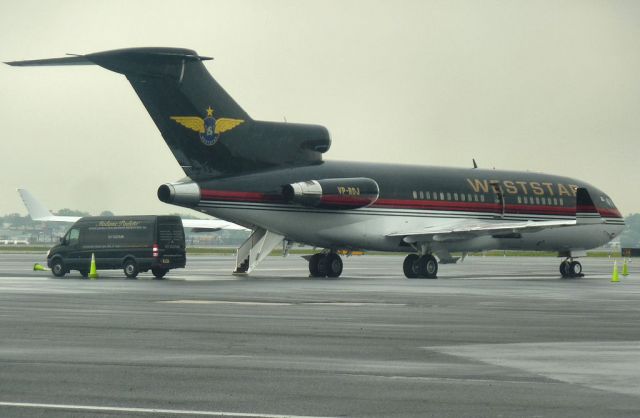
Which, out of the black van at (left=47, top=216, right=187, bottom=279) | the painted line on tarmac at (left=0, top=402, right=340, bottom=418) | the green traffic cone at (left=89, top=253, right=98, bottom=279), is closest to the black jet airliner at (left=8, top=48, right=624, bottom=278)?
the black van at (left=47, top=216, right=187, bottom=279)

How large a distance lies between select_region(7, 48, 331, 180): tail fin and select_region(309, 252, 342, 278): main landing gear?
19.8 feet

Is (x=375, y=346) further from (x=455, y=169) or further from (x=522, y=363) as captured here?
(x=455, y=169)

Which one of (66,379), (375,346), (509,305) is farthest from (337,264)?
(66,379)

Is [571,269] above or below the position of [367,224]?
below

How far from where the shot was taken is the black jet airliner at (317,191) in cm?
4147

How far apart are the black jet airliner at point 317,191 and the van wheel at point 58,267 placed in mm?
7437

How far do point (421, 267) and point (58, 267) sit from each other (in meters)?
15.3

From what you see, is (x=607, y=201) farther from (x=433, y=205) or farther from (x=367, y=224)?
(x=367, y=224)

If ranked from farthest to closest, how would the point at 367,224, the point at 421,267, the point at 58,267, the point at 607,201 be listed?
the point at 607,201 < the point at 58,267 < the point at 421,267 < the point at 367,224

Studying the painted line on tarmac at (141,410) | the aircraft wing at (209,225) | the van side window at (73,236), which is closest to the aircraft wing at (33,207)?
the aircraft wing at (209,225)

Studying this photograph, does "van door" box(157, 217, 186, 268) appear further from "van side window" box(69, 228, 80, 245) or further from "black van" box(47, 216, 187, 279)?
"van side window" box(69, 228, 80, 245)

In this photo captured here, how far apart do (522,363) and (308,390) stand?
3.88m

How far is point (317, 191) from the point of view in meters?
43.8

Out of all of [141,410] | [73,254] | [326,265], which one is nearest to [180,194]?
[73,254]
